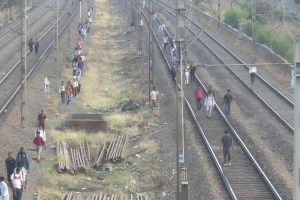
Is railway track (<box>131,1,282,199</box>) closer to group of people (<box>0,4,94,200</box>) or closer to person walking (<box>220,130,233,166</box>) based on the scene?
person walking (<box>220,130,233,166</box>)

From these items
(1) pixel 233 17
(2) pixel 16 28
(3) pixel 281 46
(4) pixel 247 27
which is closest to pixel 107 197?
(3) pixel 281 46

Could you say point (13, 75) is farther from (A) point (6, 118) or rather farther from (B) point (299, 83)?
(B) point (299, 83)

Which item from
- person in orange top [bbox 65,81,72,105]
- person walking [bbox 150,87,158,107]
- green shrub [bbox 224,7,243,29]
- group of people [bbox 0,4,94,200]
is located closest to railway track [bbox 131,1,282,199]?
person walking [bbox 150,87,158,107]

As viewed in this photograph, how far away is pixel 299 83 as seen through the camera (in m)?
13.2

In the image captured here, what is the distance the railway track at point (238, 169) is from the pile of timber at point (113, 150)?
109 inches

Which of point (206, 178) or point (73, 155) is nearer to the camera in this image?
point (206, 178)

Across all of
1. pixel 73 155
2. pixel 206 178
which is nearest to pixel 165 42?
pixel 73 155

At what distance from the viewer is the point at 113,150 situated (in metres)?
29.5

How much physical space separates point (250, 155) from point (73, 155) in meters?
6.06

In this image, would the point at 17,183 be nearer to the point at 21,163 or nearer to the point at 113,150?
the point at 21,163

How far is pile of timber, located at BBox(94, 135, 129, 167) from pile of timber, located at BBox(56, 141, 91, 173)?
15.2 inches

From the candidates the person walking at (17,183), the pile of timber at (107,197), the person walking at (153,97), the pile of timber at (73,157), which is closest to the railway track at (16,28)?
the person walking at (153,97)

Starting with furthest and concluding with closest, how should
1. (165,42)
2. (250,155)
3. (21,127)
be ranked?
(165,42) < (21,127) < (250,155)

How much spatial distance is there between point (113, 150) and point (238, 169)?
5600mm
